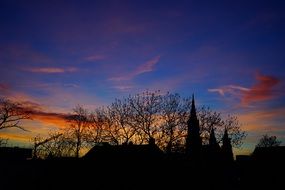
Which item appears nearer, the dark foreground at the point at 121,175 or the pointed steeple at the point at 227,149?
the dark foreground at the point at 121,175

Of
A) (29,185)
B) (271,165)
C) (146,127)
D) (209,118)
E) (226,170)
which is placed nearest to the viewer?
(29,185)

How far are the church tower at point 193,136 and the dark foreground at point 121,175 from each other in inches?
249

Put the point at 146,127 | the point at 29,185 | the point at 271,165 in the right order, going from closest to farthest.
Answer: the point at 29,185 < the point at 271,165 < the point at 146,127

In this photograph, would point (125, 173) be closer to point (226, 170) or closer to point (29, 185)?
point (29, 185)

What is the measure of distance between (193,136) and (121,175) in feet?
80.4

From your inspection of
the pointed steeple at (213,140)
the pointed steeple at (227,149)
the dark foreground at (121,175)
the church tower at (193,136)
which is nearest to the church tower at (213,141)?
the pointed steeple at (213,140)

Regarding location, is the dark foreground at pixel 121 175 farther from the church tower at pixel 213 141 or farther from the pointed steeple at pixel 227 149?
the pointed steeple at pixel 227 149

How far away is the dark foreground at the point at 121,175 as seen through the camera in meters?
39.1

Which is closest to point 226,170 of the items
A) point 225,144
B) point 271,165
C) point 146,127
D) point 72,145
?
point 225,144

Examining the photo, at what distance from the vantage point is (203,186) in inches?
1858

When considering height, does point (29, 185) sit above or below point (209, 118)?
below

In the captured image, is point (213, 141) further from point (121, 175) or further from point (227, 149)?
point (121, 175)

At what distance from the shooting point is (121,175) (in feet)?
128

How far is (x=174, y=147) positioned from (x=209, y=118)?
32.0 feet
